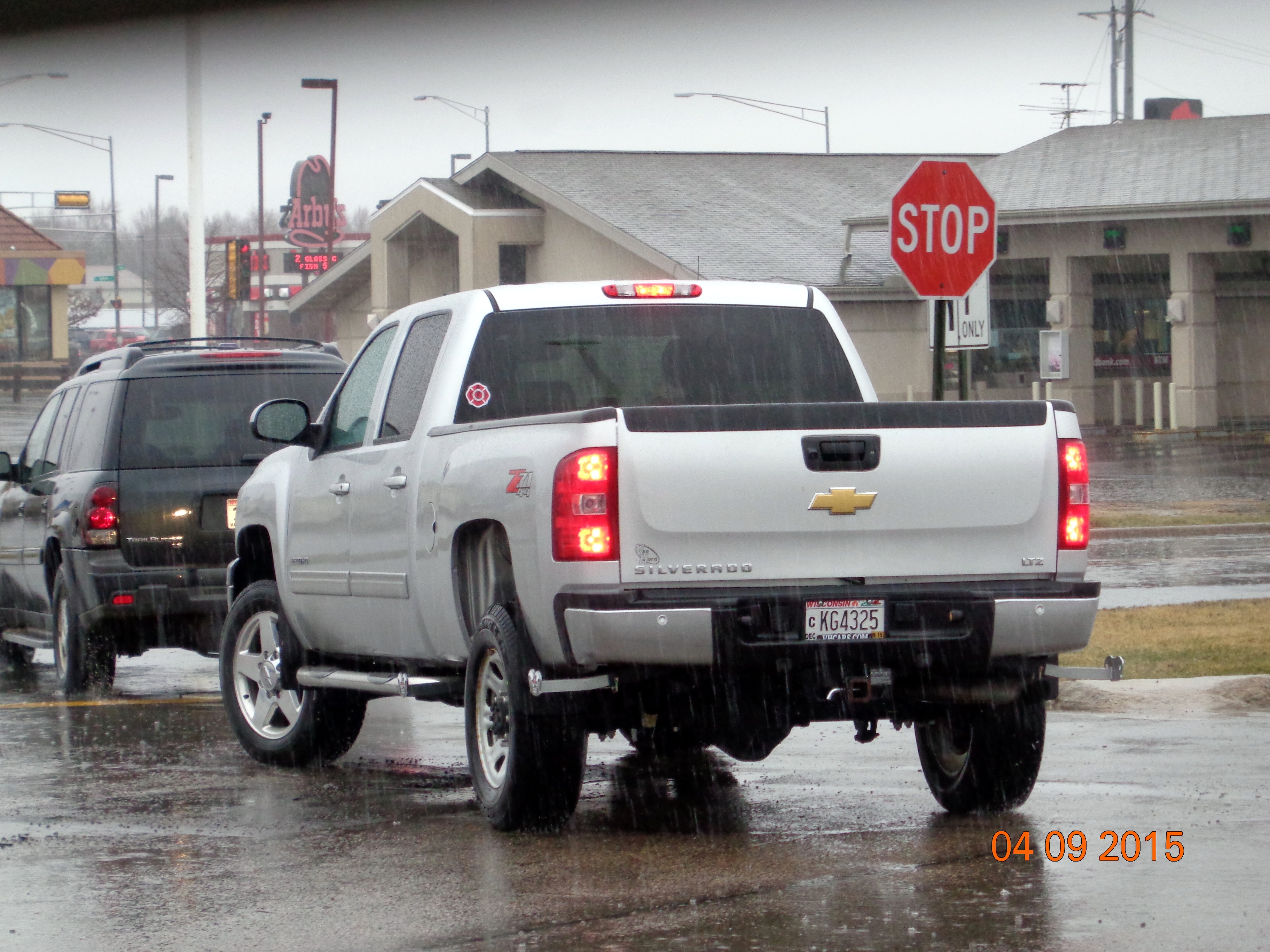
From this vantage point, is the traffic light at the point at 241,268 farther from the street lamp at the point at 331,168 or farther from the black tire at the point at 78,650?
the black tire at the point at 78,650

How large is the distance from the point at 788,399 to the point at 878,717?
5.83ft

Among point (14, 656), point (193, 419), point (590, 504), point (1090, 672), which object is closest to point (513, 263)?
point (14, 656)

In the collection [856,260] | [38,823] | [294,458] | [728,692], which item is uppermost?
[856,260]

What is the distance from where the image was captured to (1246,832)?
263 inches

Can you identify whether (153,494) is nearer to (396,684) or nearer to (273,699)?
(273,699)

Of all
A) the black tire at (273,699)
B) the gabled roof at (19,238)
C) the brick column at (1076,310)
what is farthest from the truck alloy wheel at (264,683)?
the gabled roof at (19,238)

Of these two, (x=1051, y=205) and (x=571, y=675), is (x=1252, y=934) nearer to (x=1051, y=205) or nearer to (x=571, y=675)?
(x=571, y=675)

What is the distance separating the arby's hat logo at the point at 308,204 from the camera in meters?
75.1

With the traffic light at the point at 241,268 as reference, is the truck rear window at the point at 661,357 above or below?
below

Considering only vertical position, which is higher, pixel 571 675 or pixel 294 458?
pixel 294 458

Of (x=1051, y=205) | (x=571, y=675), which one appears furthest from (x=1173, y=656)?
(x=1051, y=205)

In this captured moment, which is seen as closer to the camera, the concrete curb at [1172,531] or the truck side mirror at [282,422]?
the truck side mirror at [282,422]

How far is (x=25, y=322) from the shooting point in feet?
234
